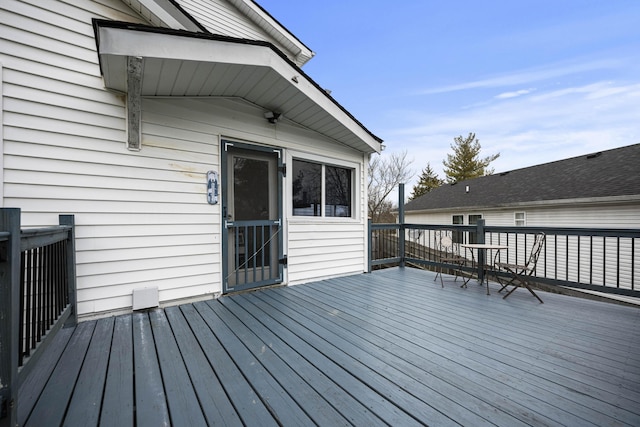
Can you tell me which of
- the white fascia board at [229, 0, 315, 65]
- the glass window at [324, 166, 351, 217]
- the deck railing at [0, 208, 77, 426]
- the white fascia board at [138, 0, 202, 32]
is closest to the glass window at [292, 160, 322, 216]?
the glass window at [324, 166, 351, 217]

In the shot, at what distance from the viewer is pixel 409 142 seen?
18.8m

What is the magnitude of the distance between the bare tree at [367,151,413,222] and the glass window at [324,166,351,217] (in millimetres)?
12723

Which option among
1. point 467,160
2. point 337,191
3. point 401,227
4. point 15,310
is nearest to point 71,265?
point 15,310

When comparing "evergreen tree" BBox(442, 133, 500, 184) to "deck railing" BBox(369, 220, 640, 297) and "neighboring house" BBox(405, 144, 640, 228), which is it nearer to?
"neighboring house" BBox(405, 144, 640, 228)

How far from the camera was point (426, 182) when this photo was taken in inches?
968

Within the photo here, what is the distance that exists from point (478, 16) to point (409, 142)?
38.1 ft

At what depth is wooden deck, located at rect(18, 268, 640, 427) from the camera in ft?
4.48

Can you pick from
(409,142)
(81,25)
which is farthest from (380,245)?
(409,142)

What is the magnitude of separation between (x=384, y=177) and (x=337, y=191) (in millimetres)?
14281

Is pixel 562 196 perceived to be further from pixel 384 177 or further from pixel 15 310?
pixel 15 310

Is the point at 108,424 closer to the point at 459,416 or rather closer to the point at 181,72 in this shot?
the point at 459,416

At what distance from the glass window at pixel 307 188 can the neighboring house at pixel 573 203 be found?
367cm

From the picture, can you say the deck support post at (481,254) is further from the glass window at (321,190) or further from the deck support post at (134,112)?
the deck support post at (134,112)

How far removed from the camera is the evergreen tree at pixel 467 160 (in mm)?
22250
